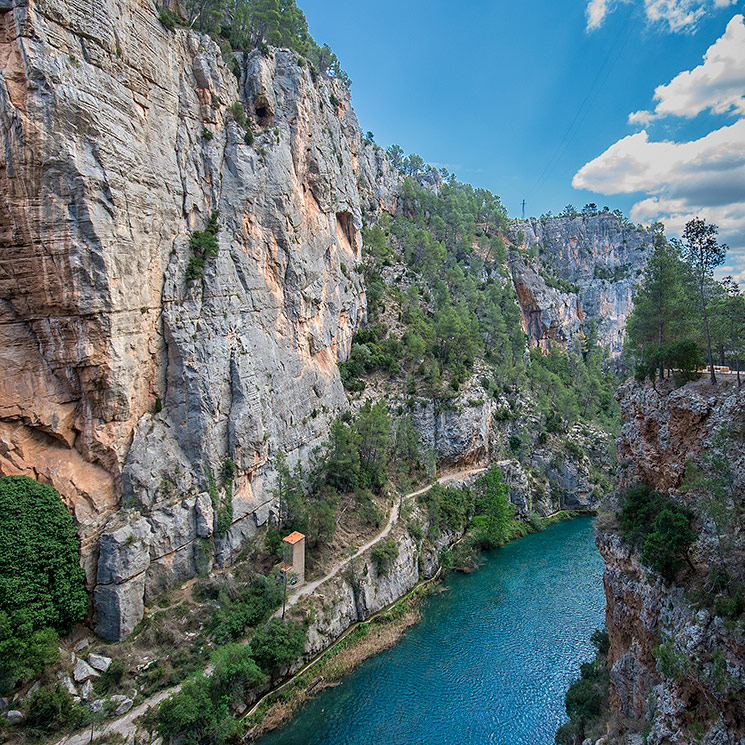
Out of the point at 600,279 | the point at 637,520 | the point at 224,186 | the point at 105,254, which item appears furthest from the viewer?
the point at 600,279

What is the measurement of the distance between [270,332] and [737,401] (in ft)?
97.7

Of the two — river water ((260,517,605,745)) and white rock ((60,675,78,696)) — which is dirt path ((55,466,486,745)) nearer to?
white rock ((60,675,78,696))

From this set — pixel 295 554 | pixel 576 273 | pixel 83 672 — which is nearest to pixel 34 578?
pixel 83 672

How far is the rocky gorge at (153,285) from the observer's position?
2284cm

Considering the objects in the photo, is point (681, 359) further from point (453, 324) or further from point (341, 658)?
point (453, 324)

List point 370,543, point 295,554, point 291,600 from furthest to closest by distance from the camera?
point 370,543 < point 295,554 < point 291,600

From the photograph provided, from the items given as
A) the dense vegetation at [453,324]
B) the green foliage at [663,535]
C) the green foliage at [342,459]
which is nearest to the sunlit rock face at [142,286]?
the green foliage at [342,459]

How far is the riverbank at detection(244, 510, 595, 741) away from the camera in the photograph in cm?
2342

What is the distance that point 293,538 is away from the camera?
2973cm

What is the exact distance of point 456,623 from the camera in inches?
1243

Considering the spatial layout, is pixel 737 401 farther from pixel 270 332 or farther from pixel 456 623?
pixel 270 332

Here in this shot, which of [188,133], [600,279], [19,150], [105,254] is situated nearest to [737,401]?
[105,254]

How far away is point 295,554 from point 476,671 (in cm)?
1327

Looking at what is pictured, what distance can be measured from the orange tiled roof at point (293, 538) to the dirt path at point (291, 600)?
11.0ft
